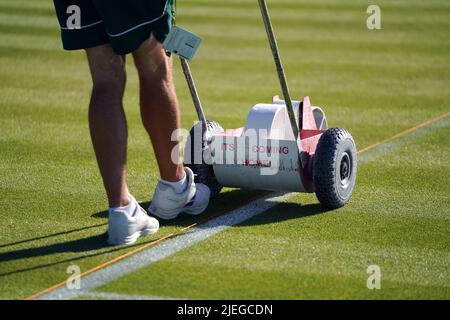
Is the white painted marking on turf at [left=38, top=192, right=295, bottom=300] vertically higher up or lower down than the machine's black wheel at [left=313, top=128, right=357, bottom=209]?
lower down

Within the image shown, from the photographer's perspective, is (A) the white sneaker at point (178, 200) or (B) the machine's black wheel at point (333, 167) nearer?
(A) the white sneaker at point (178, 200)

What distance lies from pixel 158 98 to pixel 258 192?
1.34m

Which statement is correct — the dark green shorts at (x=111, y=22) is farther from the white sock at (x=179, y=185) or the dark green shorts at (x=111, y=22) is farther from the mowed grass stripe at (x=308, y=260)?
the mowed grass stripe at (x=308, y=260)

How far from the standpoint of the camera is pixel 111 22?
16.3 feet

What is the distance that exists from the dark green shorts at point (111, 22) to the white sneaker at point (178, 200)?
0.86 m

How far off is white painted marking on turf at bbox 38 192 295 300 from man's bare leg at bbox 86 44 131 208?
371mm

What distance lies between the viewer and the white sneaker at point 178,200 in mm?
5473

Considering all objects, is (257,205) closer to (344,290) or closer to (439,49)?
(344,290)

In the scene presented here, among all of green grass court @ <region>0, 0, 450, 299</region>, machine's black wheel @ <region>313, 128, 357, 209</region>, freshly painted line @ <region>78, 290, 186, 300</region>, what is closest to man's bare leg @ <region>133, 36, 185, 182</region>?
green grass court @ <region>0, 0, 450, 299</region>


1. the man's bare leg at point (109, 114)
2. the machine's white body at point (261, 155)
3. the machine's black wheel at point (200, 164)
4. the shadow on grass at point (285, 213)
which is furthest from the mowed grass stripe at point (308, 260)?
the man's bare leg at point (109, 114)

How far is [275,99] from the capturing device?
243 inches

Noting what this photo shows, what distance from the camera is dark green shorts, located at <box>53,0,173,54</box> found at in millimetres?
4965

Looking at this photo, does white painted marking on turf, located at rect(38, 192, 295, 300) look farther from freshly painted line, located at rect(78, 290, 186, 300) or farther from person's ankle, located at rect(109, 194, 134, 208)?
person's ankle, located at rect(109, 194, 134, 208)
